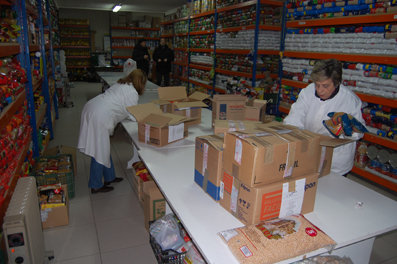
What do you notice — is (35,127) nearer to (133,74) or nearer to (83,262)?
(133,74)

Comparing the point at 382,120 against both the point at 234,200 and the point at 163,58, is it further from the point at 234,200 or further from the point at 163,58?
the point at 163,58

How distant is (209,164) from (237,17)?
567 centimetres

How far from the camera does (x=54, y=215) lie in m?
2.89

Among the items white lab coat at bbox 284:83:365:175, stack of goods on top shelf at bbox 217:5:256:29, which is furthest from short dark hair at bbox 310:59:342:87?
stack of goods on top shelf at bbox 217:5:256:29

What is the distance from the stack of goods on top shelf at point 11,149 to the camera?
2.14 meters

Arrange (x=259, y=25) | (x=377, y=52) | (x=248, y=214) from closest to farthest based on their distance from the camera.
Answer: (x=248, y=214)
(x=377, y=52)
(x=259, y=25)

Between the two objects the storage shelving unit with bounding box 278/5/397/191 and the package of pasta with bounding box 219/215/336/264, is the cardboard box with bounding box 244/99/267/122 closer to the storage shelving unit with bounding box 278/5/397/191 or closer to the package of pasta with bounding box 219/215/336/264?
the storage shelving unit with bounding box 278/5/397/191

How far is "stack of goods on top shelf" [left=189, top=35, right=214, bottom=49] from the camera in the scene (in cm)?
827

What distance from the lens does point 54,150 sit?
4.12 metres

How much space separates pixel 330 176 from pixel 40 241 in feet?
7.30

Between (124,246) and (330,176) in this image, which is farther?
(124,246)

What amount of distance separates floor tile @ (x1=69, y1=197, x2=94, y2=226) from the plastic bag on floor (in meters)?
1.12

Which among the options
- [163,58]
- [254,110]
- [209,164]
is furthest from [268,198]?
[163,58]

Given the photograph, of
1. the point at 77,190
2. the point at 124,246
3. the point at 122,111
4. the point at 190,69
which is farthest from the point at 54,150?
the point at 190,69
